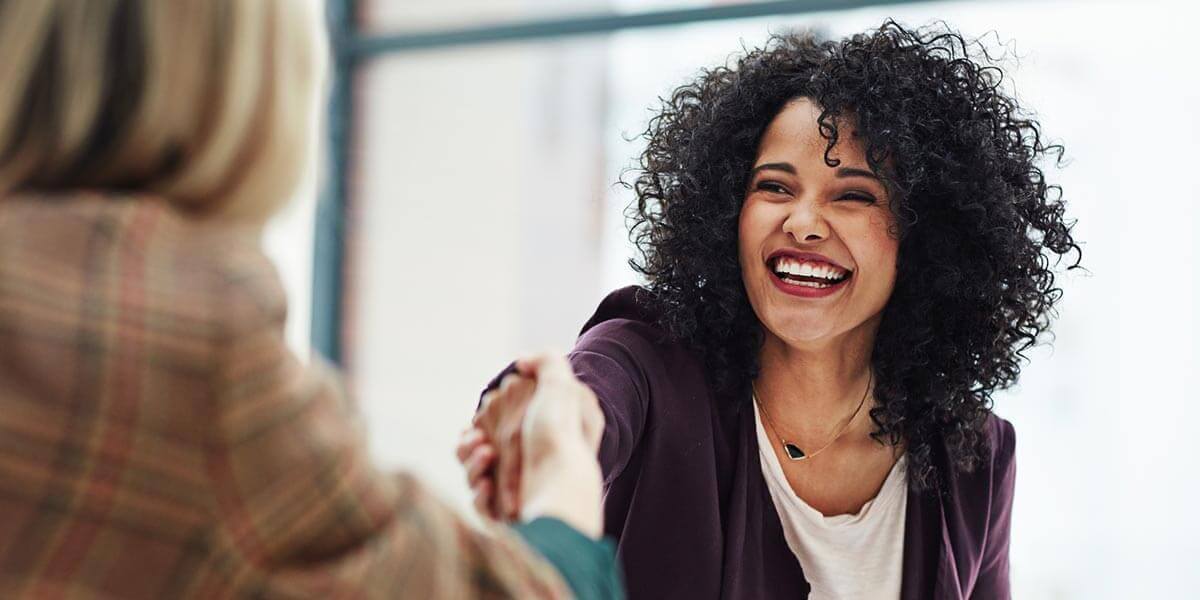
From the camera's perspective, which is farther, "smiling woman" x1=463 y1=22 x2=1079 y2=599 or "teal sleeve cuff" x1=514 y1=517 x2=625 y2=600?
"smiling woman" x1=463 y1=22 x2=1079 y2=599

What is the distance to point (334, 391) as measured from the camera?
3.17ft

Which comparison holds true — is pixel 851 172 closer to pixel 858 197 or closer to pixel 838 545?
pixel 858 197

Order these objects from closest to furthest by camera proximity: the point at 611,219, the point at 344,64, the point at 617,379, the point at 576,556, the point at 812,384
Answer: the point at 576,556 < the point at 617,379 < the point at 812,384 < the point at 611,219 < the point at 344,64

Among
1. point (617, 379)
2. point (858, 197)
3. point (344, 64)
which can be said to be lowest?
point (617, 379)

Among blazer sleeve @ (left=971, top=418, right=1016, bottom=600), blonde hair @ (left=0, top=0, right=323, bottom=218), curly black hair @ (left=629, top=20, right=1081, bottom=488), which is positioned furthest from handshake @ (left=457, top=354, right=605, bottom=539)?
blazer sleeve @ (left=971, top=418, right=1016, bottom=600)

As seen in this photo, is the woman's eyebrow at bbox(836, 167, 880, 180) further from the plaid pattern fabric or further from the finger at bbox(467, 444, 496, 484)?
the plaid pattern fabric

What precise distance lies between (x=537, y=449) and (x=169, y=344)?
45 cm

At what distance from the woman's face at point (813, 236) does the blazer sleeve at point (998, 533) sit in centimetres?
34

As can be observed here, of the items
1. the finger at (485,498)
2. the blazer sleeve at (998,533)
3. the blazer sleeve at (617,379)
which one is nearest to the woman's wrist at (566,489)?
the finger at (485,498)

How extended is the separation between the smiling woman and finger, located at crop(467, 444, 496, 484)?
0.33m

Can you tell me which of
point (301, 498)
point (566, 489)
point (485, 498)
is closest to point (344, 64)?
point (485, 498)

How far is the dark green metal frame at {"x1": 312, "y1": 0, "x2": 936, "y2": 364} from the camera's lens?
3789 millimetres

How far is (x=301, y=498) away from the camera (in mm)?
909

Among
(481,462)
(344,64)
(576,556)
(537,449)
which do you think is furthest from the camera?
(344,64)
